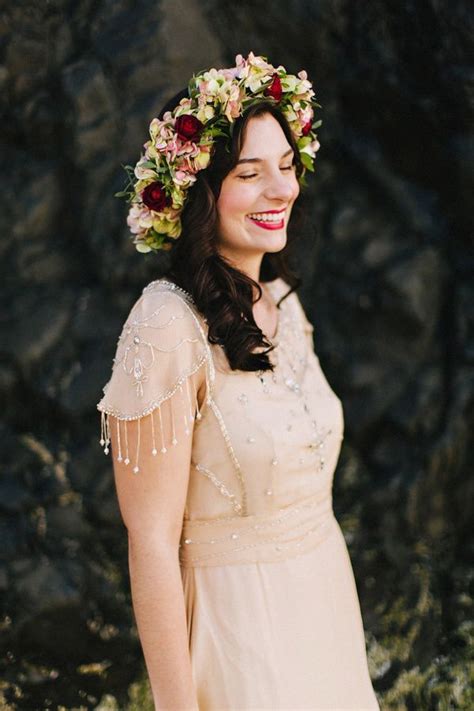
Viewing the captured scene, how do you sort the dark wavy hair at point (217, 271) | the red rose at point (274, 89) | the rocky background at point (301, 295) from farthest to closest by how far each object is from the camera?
the rocky background at point (301, 295) → the red rose at point (274, 89) → the dark wavy hair at point (217, 271)

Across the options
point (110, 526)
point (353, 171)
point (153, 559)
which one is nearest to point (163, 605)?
point (153, 559)

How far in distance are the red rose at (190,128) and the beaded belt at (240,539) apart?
0.88 m

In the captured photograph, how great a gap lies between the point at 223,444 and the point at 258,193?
590 millimetres

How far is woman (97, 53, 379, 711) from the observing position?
1.95m

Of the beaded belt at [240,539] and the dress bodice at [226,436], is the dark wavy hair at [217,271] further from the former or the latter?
the beaded belt at [240,539]

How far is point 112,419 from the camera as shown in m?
2.01

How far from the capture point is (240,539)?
2102 mm

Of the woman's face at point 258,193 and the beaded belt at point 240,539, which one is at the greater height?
the woman's face at point 258,193

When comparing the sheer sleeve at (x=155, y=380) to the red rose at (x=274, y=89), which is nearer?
the sheer sleeve at (x=155, y=380)

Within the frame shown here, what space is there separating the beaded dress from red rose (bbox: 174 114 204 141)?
13.2 inches

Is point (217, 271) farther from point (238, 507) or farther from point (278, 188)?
point (238, 507)

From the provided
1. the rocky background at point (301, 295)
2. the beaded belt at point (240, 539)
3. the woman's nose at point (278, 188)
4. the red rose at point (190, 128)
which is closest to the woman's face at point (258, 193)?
the woman's nose at point (278, 188)

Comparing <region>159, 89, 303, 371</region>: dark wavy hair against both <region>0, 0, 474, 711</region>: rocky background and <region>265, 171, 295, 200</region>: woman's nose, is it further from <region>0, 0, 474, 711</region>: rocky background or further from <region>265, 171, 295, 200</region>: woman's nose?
<region>0, 0, 474, 711</region>: rocky background

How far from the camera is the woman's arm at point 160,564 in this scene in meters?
1.93
